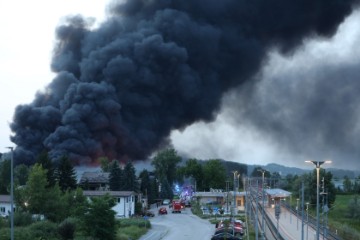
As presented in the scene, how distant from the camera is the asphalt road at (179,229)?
40500mm

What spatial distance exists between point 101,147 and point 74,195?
1433 inches

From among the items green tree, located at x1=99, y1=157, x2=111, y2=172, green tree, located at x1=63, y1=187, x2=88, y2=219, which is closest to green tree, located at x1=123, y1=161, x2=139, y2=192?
green tree, located at x1=99, y1=157, x2=111, y2=172

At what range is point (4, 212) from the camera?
46344mm

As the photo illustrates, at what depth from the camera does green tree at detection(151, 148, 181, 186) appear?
118 meters

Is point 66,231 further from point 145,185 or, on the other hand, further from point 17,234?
point 145,185

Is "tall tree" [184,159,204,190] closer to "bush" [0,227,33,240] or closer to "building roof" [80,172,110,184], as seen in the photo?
"building roof" [80,172,110,184]

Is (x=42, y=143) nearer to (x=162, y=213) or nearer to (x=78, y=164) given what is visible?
(x=78, y=164)

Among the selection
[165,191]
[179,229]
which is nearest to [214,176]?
[165,191]

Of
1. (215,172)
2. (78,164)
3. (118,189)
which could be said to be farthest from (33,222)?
(215,172)

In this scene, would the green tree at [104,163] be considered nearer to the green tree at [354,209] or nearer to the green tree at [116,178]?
the green tree at [116,178]

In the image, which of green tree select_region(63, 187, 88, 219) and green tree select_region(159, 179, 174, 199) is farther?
green tree select_region(159, 179, 174, 199)

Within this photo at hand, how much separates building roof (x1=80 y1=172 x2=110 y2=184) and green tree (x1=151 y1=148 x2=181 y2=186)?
156 ft

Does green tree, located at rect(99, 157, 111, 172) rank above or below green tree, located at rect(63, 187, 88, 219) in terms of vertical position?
above

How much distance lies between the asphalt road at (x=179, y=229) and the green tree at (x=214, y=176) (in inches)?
2041
